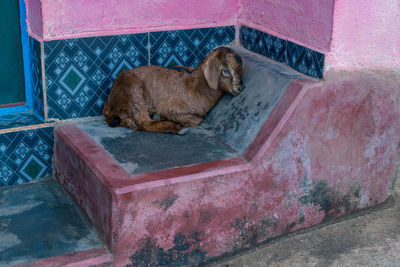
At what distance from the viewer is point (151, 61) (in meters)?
4.20

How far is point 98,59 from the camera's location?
395cm

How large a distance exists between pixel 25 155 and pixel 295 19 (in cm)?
221

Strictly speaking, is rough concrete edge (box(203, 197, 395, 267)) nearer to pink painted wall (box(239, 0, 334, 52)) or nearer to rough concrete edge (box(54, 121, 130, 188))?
rough concrete edge (box(54, 121, 130, 188))

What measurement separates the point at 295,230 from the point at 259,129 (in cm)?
77

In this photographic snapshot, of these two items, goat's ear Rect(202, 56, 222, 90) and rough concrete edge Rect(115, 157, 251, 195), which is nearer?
rough concrete edge Rect(115, 157, 251, 195)

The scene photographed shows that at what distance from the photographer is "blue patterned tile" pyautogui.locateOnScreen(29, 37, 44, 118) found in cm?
382

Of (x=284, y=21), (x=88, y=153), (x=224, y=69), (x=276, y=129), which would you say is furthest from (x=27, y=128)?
(x=284, y=21)

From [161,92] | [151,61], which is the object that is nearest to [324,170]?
[161,92]

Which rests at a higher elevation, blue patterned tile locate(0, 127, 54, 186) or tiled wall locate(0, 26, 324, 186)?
tiled wall locate(0, 26, 324, 186)

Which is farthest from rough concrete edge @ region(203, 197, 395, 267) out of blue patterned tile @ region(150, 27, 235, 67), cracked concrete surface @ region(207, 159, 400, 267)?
blue patterned tile @ region(150, 27, 235, 67)

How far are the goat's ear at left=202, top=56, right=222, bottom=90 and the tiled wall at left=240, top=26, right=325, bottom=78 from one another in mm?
506

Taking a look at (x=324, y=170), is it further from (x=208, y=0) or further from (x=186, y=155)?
(x=208, y=0)

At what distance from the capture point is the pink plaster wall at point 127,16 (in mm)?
3754

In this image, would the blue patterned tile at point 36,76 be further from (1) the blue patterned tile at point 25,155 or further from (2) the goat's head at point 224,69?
(2) the goat's head at point 224,69
